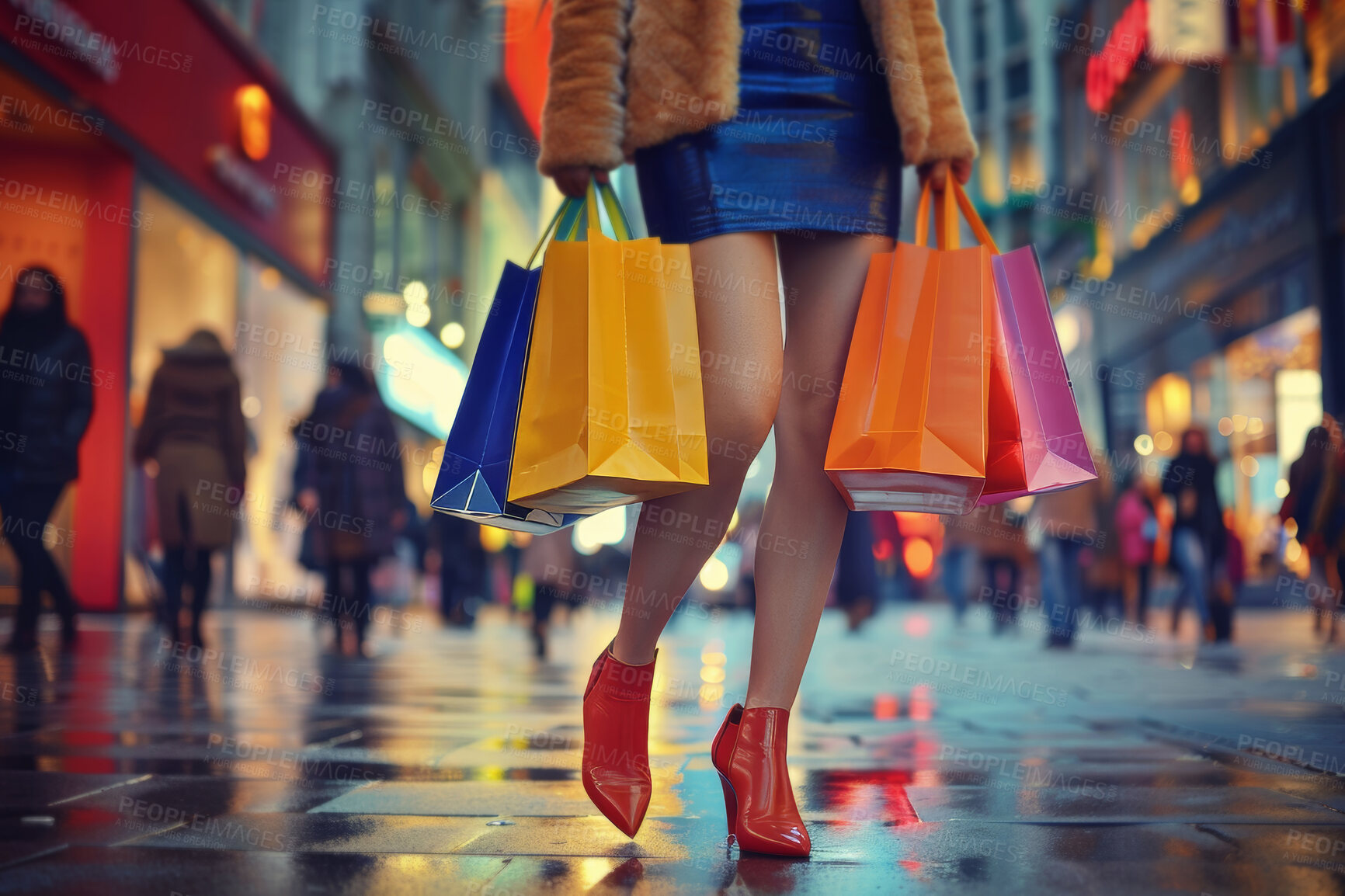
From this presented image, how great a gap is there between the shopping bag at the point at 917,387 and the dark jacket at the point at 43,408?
576 cm

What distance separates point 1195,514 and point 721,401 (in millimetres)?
9033

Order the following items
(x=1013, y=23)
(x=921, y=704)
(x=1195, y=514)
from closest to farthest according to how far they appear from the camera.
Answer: (x=921, y=704) < (x=1195, y=514) < (x=1013, y=23)

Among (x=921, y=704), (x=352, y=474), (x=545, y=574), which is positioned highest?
(x=352, y=474)

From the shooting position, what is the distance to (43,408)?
21.9 ft

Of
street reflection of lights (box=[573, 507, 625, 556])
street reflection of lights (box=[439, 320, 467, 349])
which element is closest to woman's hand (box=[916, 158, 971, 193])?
street reflection of lights (box=[573, 507, 625, 556])

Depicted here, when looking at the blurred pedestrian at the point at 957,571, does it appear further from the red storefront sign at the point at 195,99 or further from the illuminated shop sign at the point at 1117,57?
the red storefront sign at the point at 195,99

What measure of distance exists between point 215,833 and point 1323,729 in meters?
3.02

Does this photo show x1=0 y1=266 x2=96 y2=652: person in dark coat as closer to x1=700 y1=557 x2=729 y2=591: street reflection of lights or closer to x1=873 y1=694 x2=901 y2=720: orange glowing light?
x1=873 y1=694 x2=901 y2=720: orange glowing light

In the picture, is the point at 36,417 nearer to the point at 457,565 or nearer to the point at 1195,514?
the point at 457,565

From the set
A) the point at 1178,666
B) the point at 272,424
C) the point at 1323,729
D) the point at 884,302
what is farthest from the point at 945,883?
the point at 272,424

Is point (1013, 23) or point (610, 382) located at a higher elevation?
point (1013, 23)

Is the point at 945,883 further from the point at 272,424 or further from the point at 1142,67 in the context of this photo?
the point at 1142,67

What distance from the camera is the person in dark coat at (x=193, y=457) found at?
746 centimetres

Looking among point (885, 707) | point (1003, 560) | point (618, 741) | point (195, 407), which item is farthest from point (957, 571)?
point (618, 741)
